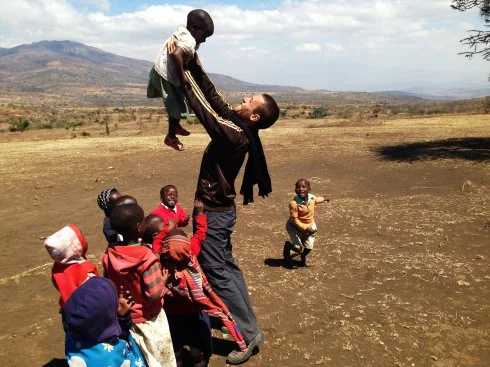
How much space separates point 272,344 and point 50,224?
20.0 ft

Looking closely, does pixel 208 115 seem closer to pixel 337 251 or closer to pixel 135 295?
pixel 135 295

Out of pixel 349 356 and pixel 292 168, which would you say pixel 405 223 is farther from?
pixel 292 168

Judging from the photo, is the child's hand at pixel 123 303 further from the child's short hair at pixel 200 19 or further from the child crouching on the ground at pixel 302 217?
the child crouching on the ground at pixel 302 217

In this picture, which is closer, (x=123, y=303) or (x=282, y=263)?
(x=123, y=303)

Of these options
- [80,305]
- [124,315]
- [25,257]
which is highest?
[80,305]

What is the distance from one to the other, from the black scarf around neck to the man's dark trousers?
260 mm

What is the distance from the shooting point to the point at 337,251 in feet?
21.1

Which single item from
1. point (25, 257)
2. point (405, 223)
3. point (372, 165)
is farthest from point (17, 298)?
point (372, 165)

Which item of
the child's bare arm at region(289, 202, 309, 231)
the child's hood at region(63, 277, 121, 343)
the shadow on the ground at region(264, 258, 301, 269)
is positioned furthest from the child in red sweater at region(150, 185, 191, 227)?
the child's hood at region(63, 277, 121, 343)

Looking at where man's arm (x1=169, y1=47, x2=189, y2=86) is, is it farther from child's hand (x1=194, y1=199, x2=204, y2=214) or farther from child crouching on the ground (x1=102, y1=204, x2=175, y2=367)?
child's hand (x1=194, y1=199, x2=204, y2=214)

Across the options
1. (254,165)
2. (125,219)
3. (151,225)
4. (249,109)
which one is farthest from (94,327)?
(249,109)

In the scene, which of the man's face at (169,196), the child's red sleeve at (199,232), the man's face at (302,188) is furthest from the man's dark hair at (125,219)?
the man's face at (302,188)

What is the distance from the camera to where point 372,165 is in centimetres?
1313

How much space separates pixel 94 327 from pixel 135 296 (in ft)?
1.75
